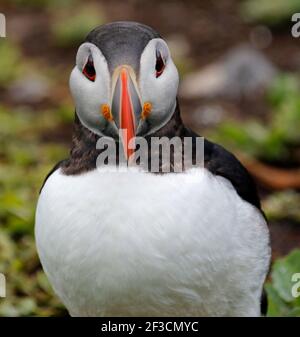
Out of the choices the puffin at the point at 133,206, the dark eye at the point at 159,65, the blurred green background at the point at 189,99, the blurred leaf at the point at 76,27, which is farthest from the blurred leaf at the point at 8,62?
the dark eye at the point at 159,65

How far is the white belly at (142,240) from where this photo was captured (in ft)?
11.0

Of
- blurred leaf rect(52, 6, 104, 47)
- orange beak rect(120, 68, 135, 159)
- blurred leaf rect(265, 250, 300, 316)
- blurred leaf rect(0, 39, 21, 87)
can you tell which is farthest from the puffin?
blurred leaf rect(52, 6, 104, 47)

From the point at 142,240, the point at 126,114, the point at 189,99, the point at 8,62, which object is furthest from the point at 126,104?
the point at 8,62

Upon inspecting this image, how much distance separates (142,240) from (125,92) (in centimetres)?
56

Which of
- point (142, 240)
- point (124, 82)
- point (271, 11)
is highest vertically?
point (271, 11)

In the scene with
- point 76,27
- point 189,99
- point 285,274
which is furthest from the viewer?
point 76,27

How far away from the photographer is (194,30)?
9.23 metres

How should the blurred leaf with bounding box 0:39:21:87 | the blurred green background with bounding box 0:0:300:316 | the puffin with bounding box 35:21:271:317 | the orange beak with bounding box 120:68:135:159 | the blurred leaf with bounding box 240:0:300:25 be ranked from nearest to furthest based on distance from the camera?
1. the orange beak with bounding box 120:68:135:159
2. the puffin with bounding box 35:21:271:317
3. the blurred green background with bounding box 0:0:300:316
4. the blurred leaf with bounding box 0:39:21:87
5. the blurred leaf with bounding box 240:0:300:25

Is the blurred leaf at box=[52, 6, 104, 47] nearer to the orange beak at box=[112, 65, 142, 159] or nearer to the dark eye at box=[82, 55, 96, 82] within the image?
the dark eye at box=[82, 55, 96, 82]

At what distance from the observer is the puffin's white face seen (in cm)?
320

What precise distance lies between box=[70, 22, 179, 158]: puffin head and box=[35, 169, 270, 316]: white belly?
0.79 ft

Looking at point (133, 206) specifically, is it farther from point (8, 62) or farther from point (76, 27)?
point (76, 27)

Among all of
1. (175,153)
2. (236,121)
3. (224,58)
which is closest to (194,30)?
(224,58)

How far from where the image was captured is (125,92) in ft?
10.4
